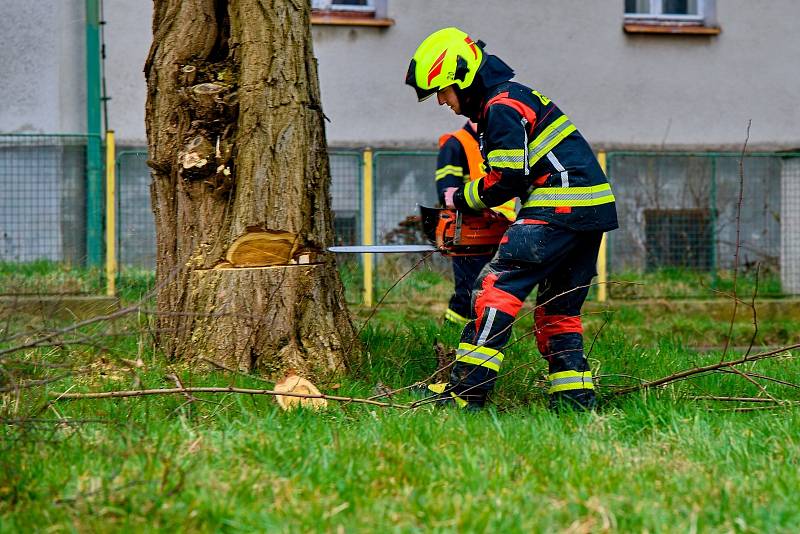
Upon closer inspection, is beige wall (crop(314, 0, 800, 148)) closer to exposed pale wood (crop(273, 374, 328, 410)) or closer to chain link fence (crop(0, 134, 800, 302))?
chain link fence (crop(0, 134, 800, 302))

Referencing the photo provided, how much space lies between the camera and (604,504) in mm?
3119

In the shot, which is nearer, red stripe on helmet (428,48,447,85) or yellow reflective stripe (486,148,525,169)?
yellow reflective stripe (486,148,525,169)

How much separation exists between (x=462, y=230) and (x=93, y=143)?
18.0ft

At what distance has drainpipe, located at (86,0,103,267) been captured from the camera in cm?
978

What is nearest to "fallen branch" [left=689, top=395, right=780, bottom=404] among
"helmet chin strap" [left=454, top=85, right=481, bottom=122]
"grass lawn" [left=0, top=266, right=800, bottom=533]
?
"grass lawn" [left=0, top=266, right=800, bottom=533]

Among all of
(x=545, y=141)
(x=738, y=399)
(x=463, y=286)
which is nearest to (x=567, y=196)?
(x=545, y=141)

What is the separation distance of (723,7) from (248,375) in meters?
9.86

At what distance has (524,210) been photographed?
489cm

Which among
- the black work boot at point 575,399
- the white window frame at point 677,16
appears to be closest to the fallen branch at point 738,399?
the black work boot at point 575,399

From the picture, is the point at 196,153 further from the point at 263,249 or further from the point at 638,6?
the point at 638,6

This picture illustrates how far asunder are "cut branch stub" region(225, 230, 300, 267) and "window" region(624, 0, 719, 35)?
8504 millimetres

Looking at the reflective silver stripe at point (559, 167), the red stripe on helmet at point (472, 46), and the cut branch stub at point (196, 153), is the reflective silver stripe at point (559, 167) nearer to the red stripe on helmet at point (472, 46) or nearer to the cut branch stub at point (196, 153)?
the red stripe on helmet at point (472, 46)

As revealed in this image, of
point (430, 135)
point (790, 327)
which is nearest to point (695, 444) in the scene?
point (790, 327)

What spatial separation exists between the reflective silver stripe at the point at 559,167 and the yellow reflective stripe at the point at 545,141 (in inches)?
1.0
